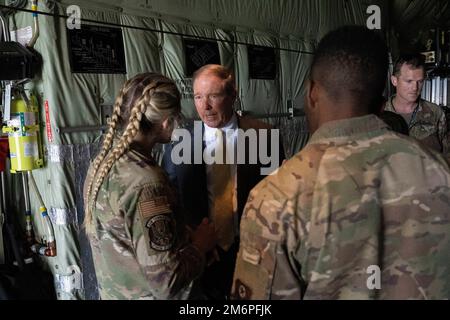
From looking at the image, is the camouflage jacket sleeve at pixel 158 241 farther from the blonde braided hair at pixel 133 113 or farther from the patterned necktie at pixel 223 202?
the patterned necktie at pixel 223 202

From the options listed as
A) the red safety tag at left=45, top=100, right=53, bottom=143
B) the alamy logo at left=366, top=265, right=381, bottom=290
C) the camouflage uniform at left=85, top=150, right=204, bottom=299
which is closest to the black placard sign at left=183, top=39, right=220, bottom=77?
the red safety tag at left=45, top=100, right=53, bottom=143

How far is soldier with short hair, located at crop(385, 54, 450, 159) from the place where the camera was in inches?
99.6

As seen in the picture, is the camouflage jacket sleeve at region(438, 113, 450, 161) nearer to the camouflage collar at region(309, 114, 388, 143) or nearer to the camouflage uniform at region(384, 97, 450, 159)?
the camouflage uniform at region(384, 97, 450, 159)

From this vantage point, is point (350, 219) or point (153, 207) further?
A: point (153, 207)

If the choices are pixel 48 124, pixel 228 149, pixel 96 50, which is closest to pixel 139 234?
pixel 228 149

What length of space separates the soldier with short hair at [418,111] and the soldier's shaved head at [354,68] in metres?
1.83

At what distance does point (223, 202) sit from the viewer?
73.9 inches

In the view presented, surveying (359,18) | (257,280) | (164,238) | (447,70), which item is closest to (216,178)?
(164,238)

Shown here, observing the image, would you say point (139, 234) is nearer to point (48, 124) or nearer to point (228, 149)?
point (228, 149)

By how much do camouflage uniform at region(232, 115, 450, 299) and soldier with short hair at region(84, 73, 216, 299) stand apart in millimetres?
346

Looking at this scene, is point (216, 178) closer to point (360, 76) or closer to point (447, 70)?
point (360, 76)

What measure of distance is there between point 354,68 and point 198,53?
2061 millimetres

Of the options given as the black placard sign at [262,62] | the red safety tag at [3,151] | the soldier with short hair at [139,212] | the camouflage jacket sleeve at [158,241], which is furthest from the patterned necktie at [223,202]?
the black placard sign at [262,62]

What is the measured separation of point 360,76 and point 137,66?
72.9 inches
